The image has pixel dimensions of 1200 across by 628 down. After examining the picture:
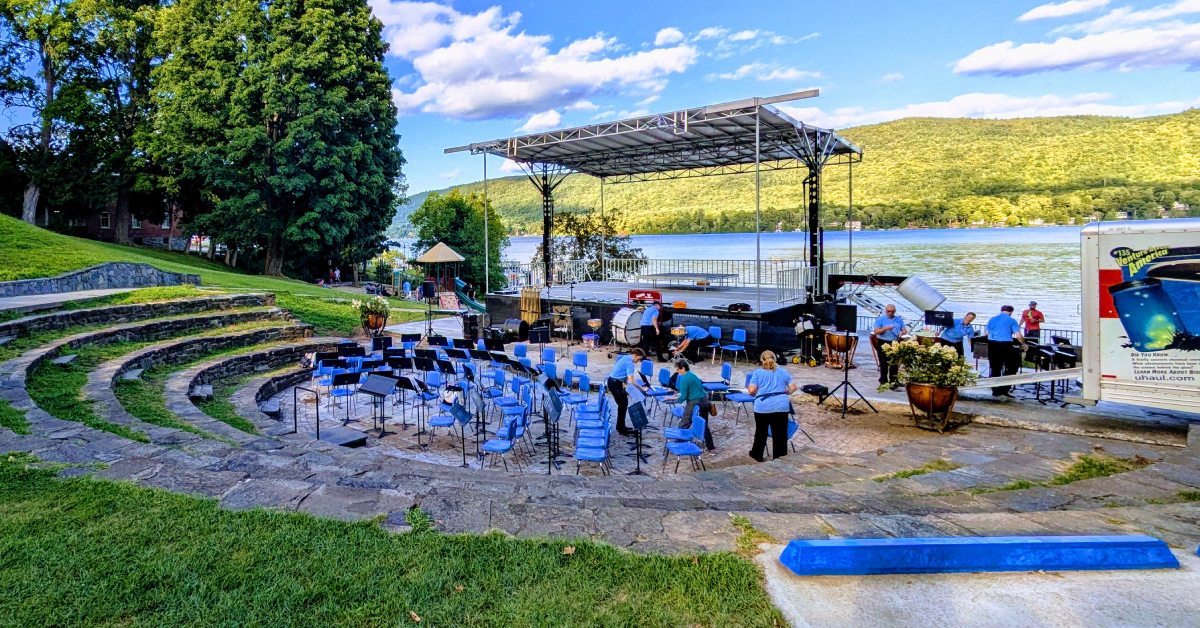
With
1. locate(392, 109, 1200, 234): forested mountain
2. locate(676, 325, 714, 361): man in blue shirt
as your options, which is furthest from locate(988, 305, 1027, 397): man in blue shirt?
locate(392, 109, 1200, 234): forested mountain

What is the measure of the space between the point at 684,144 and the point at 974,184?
49283 mm

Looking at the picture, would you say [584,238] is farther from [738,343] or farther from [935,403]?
[935,403]

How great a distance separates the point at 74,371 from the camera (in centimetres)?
866

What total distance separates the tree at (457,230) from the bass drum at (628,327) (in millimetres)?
20988

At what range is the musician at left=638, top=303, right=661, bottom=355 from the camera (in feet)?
42.1

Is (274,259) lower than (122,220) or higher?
lower

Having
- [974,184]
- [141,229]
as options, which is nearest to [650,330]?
[141,229]

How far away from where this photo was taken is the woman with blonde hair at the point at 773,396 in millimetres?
6625

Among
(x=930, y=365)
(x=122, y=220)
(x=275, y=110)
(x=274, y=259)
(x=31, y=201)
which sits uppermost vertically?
(x=275, y=110)

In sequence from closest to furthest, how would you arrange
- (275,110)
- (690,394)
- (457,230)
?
(690,394)
(275,110)
(457,230)

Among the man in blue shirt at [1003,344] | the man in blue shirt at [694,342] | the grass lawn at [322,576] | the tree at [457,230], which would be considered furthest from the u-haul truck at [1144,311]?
the tree at [457,230]

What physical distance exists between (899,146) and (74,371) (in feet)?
218

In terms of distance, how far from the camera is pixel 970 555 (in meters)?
3.28

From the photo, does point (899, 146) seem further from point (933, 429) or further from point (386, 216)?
point (933, 429)
